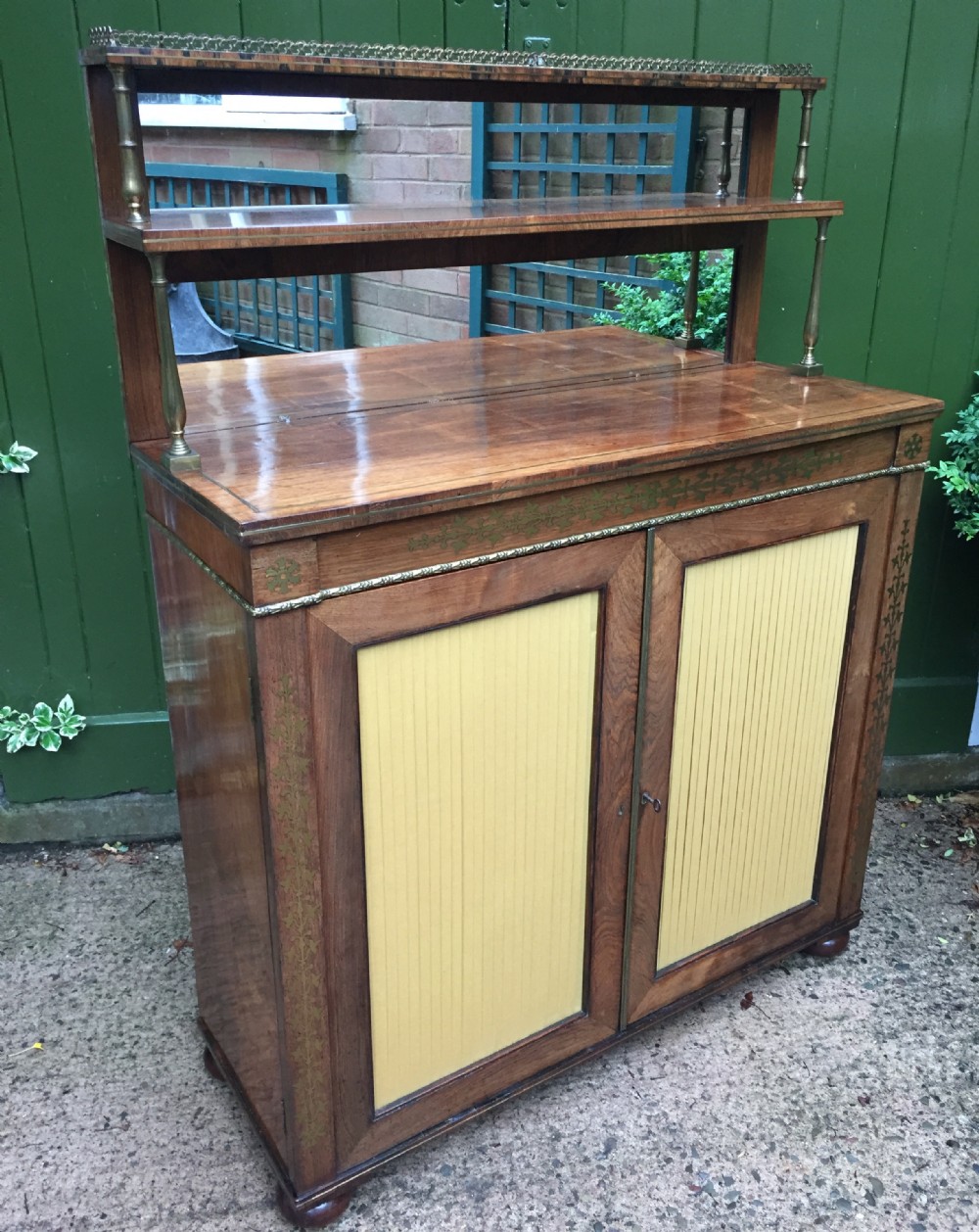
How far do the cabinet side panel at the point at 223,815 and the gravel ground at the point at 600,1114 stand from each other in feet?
0.73

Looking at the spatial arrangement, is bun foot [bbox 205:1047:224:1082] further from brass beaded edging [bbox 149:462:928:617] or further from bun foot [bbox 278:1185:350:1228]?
brass beaded edging [bbox 149:462:928:617]

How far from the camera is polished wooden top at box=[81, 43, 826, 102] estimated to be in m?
1.60

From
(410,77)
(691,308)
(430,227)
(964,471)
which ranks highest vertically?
(410,77)

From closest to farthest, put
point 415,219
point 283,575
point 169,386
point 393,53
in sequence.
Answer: point 283,575 → point 169,386 → point 415,219 → point 393,53

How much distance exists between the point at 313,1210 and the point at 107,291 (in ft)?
6.51

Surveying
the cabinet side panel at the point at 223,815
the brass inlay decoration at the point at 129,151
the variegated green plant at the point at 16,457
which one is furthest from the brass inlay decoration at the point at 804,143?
the variegated green plant at the point at 16,457

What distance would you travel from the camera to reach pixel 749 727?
7.33ft

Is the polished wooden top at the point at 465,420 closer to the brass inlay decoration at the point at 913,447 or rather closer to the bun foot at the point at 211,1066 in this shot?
the brass inlay decoration at the point at 913,447

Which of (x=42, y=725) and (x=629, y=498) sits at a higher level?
(x=629, y=498)

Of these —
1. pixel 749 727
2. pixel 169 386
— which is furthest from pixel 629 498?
pixel 169 386

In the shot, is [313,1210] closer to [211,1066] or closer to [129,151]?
[211,1066]

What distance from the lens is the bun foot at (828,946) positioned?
2619 mm

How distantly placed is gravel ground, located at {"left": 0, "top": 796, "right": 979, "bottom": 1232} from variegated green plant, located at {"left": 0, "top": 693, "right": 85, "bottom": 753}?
417 mm

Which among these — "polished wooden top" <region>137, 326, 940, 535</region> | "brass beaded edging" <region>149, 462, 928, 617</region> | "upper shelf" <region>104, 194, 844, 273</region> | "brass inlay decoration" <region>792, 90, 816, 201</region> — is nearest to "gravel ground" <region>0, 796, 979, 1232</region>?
"brass beaded edging" <region>149, 462, 928, 617</region>
